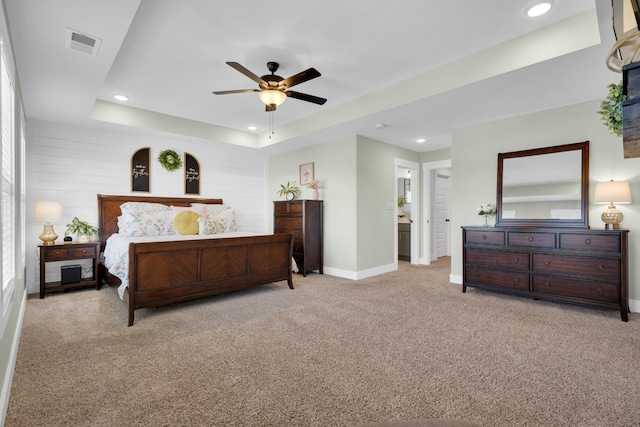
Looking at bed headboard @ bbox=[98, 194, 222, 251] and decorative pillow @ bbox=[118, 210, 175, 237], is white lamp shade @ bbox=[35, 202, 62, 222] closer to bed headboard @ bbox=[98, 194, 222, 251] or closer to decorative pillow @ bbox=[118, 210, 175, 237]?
bed headboard @ bbox=[98, 194, 222, 251]

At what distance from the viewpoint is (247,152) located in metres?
6.20

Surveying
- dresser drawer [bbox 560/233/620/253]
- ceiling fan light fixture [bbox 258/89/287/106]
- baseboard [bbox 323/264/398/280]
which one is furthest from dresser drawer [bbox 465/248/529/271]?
ceiling fan light fixture [bbox 258/89/287/106]

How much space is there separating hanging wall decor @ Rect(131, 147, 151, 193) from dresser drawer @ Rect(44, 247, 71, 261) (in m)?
1.30

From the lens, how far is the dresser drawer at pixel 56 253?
3.85m

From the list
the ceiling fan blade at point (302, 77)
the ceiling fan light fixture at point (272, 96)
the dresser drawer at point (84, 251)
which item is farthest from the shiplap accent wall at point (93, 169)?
the ceiling fan blade at point (302, 77)

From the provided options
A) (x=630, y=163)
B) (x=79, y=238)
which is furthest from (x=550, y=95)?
(x=79, y=238)

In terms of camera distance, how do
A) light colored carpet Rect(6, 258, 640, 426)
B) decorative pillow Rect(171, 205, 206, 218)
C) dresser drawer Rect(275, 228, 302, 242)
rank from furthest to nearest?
dresser drawer Rect(275, 228, 302, 242)
decorative pillow Rect(171, 205, 206, 218)
light colored carpet Rect(6, 258, 640, 426)

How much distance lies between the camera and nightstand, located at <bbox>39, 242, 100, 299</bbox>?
3824 mm

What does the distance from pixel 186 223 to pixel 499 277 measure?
14.2ft

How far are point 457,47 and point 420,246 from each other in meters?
4.20

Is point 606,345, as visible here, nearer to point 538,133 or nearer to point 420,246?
point 538,133

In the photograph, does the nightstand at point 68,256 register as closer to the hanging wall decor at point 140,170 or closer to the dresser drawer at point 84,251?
the dresser drawer at point 84,251

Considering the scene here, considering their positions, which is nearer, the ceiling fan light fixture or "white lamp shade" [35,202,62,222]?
the ceiling fan light fixture

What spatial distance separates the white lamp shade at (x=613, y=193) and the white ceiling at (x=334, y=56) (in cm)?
96
